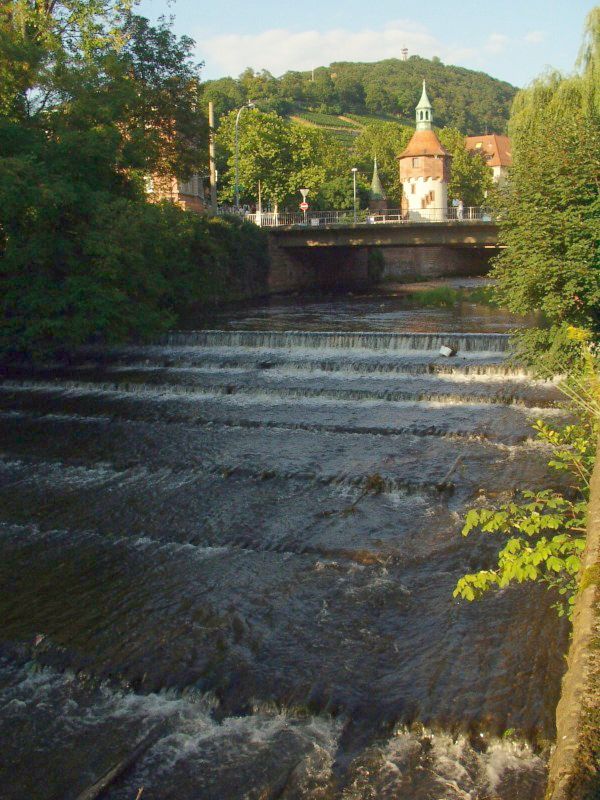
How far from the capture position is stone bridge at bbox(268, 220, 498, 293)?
39.3 m

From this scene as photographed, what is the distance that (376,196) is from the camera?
77250 mm

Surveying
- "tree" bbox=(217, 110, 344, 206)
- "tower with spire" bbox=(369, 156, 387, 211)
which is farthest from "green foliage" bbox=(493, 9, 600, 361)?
"tower with spire" bbox=(369, 156, 387, 211)

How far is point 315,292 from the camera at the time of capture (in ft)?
155

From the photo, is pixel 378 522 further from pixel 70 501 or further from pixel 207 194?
pixel 207 194

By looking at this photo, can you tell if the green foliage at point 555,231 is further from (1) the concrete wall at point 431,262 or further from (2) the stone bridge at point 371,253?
(1) the concrete wall at point 431,262

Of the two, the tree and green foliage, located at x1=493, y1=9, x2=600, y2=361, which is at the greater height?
the tree

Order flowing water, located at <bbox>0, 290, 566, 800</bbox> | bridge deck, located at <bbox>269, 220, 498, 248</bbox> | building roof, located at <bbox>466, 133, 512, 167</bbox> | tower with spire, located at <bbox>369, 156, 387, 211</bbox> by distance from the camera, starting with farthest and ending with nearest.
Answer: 1. building roof, located at <bbox>466, 133, 512, 167</bbox>
2. tower with spire, located at <bbox>369, 156, 387, 211</bbox>
3. bridge deck, located at <bbox>269, 220, 498, 248</bbox>
4. flowing water, located at <bbox>0, 290, 566, 800</bbox>

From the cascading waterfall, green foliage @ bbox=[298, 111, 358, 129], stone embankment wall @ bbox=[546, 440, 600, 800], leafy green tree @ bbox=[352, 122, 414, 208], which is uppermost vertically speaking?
green foliage @ bbox=[298, 111, 358, 129]

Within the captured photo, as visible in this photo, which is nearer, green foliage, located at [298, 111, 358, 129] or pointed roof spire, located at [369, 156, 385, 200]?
pointed roof spire, located at [369, 156, 385, 200]

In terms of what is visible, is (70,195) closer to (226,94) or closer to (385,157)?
(385,157)

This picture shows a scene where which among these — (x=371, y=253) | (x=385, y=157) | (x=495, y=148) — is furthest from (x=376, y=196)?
(x=495, y=148)

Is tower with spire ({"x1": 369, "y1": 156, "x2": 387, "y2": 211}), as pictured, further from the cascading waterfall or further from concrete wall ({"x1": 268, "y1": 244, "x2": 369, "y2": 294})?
the cascading waterfall

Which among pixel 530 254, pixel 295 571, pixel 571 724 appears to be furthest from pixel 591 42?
pixel 571 724

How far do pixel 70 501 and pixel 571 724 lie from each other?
10.1m
